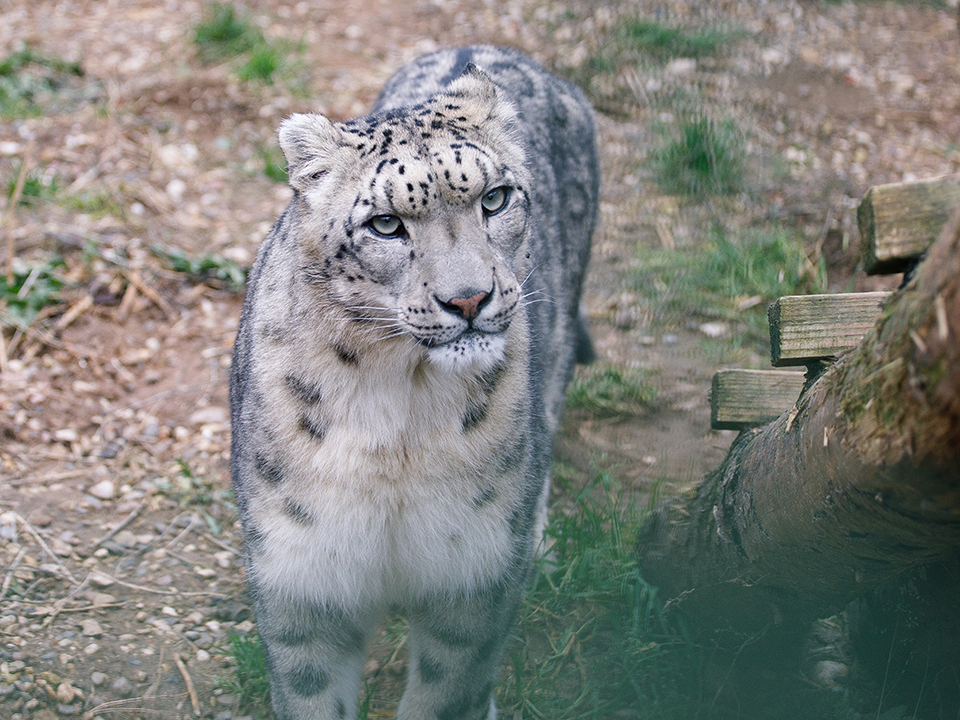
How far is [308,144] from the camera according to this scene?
2.80m

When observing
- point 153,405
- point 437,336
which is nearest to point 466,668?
point 437,336

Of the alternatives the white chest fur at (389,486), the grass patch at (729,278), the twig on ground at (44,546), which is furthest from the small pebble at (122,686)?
the grass patch at (729,278)

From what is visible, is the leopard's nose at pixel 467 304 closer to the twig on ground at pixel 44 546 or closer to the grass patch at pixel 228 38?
the twig on ground at pixel 44 546

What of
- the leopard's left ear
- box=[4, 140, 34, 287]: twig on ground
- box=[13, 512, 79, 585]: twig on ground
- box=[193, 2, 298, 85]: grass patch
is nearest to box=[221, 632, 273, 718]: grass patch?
box=[13, 512, 79, 585]: twig on ground

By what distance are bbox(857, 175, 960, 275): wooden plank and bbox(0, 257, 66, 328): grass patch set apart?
4.94 m

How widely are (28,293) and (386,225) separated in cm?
400

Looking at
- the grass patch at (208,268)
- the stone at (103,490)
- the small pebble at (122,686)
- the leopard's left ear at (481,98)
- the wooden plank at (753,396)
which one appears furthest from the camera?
the grass patch at (208,268)

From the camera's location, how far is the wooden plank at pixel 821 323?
9.02 feet

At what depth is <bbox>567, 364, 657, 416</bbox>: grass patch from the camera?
5.32 meters

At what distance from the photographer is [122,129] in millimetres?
7309

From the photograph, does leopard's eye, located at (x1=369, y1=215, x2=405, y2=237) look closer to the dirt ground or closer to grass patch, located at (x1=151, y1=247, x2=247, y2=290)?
the dirt ground

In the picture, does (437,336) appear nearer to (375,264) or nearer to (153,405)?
(375,264)

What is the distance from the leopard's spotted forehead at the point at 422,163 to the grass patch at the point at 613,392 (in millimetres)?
2674

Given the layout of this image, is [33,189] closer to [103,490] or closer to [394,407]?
[103,490]
